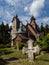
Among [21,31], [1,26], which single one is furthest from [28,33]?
[1,26]

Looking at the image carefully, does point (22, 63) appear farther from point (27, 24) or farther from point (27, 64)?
point (27, 24)

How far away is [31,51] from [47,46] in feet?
37.5

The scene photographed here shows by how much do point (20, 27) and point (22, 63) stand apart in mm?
47378

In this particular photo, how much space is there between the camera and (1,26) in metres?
86.0

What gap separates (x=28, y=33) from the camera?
2451 inches

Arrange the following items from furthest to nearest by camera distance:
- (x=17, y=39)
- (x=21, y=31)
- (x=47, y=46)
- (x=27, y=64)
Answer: (x=21, y=31) → (x=17, y=39) → (x=47, y=46) → (x=27, y=64)

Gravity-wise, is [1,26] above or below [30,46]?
above

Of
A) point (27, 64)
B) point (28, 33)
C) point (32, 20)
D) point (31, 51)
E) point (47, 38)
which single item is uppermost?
point (32, 20)

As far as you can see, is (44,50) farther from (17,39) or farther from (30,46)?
(17,39)

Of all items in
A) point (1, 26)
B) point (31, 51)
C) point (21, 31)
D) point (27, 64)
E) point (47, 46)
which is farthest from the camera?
point (1, 26)

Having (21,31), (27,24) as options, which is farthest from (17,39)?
(27,24)

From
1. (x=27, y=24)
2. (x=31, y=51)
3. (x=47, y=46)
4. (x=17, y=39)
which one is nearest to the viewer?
(x=31, y=51)

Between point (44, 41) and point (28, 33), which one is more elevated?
point (28, 33)

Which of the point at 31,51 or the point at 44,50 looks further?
the point at 44,50
